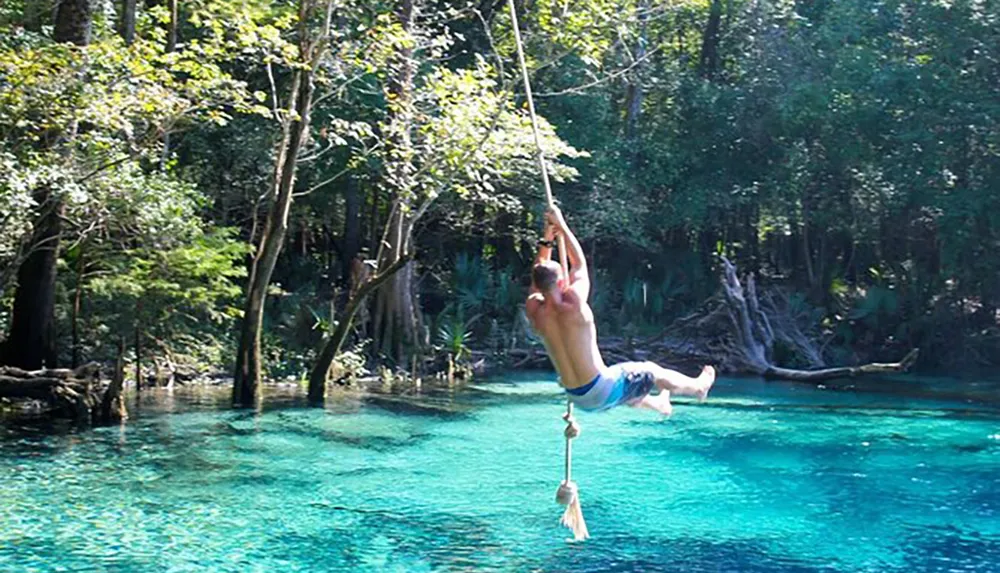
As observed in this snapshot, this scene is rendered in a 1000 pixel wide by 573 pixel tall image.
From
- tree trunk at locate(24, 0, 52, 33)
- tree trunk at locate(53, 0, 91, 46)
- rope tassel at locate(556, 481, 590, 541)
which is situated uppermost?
tree trunk at locate(24, 0, 52, 33)

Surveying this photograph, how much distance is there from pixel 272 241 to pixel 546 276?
9.52m

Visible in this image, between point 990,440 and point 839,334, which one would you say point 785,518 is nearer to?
point 990,440

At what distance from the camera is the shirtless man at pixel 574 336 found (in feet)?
25.4

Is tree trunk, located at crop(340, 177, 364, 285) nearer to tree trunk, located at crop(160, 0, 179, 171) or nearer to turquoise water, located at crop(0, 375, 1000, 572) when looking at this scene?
tree trunk, located at crop(160, 0, 179, 171)

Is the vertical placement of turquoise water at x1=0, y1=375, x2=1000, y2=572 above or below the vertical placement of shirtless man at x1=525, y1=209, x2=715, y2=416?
below

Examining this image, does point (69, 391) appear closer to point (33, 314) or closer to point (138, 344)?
point (33, 314)

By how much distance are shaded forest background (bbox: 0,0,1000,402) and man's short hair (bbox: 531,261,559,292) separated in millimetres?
6948

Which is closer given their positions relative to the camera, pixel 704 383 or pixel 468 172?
pixel 704 383

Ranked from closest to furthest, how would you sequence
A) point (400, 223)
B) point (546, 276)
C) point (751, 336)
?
point (546, 276)
point (400, 223)
point (751, 336)

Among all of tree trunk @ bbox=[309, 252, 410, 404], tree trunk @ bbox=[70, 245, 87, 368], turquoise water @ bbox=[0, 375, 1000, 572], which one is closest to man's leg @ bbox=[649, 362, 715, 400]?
turquoise water @ bbox=[0, 375, 1000, 572]

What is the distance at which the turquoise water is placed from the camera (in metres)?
9.69

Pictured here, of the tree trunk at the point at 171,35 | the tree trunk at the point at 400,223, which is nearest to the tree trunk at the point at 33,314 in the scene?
the tree trunk at the point at 171,35

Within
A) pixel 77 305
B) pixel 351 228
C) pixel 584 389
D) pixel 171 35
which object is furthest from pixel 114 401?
pixel 351 228

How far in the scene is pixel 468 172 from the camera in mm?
16375
